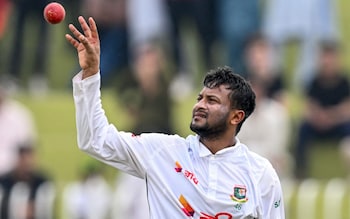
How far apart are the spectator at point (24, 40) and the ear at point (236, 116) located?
944 cm

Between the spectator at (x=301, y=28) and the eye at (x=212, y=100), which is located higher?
the eye at (x=212, y=100)

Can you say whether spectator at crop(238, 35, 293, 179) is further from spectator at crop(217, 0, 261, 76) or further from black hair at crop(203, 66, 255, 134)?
black hair at crop(203, 66, 255, 134)

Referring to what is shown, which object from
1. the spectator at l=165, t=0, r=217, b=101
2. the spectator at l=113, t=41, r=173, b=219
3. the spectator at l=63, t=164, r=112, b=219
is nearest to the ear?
the spectator at l=63, t=164, r=112, b=219

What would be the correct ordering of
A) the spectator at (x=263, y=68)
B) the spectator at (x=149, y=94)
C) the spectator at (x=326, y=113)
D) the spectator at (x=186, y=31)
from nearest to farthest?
the spectator at (x=149, y=94) → the spectator at (x=263, y=68) → the spectator at (x=326, y=113) → the spectator at (x=186, y=31)

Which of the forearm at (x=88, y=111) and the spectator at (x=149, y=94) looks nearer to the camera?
the forearm at (x=88, y=111)

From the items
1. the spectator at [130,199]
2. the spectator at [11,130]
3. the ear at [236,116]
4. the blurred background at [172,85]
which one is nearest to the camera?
the ear at [236,116]

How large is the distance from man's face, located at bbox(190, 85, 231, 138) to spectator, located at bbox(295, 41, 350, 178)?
28.8 feet

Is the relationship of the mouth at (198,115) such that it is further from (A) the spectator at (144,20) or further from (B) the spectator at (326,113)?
(A) the spectator at (144,20)

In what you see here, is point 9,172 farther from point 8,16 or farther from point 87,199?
point 8,16

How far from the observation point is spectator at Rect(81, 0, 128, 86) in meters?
16.4

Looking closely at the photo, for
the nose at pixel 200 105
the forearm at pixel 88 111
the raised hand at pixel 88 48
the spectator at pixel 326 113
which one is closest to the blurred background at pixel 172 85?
the spectator at pixel 326 113

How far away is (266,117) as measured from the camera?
15156 mm

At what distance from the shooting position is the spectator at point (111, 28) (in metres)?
16.4

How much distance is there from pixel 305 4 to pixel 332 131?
74.5 inches
